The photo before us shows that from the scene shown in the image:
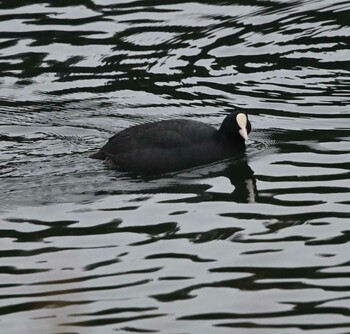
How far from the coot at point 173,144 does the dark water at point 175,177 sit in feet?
0.42

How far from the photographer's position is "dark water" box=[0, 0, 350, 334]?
874cm

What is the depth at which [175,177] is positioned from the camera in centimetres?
1176

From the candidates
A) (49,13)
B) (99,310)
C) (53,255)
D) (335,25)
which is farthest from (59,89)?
(99,310)

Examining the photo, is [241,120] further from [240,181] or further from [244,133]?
[240,181]

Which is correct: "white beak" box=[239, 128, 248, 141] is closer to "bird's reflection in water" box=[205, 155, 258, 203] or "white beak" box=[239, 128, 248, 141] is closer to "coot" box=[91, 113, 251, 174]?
"coot" box=[91, 113, 251, 174]

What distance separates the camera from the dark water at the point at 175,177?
28.7 ft

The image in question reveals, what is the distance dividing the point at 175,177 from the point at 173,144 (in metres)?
0.38

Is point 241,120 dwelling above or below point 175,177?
above

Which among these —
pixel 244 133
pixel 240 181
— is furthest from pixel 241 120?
pixel 240 181

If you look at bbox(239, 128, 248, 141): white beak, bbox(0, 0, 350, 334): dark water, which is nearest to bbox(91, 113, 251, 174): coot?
bbox(239, 128, 248, 141): white beak

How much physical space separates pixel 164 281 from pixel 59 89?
578 cm

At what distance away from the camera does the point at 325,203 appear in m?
10.7

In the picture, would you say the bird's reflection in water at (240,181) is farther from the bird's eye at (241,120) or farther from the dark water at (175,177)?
the bird's eye at (241,120)

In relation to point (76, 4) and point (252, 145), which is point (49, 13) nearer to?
point (76, 4)
